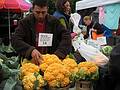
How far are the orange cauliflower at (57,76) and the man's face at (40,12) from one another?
81 cm

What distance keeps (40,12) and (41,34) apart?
8.5 inches

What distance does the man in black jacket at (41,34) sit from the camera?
3326 mm

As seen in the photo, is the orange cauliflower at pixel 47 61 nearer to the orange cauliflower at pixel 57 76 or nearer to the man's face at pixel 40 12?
the orange cauliflower at pixel 57 76

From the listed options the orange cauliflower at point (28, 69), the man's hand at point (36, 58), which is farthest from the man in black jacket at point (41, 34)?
the orange cauliflower at point (28, 69)

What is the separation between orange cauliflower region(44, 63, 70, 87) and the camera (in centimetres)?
263

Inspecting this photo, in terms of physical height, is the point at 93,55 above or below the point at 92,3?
below

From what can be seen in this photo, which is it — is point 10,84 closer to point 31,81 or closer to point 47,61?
point 31,81

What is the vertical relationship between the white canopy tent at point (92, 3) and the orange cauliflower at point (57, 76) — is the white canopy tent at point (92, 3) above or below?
above

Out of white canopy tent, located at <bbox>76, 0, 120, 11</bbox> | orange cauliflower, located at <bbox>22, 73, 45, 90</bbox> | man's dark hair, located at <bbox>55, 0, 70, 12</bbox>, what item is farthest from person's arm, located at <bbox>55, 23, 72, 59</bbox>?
white canopy tent, located at <bbox>76, 0, 120, 11</bbox>

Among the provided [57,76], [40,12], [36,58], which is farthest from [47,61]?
[40,12]

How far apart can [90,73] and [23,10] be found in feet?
36.6

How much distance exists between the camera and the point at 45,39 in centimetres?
342

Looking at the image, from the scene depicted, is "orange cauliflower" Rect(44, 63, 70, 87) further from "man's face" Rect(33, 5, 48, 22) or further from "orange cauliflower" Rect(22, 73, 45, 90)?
"man's face" Rect(33, 5, 48, 22)

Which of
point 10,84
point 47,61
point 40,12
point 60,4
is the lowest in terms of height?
point 10,84
